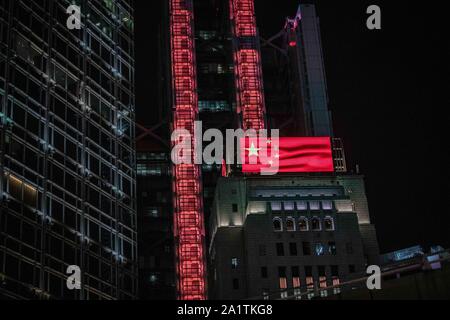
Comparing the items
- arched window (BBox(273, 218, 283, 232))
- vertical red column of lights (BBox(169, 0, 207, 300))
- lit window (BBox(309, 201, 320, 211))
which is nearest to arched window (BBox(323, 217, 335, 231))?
lit window (BBox(309, 201, 320, 211))

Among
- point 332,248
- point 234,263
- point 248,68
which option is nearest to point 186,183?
point 234,263

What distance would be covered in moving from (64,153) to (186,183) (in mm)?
44572

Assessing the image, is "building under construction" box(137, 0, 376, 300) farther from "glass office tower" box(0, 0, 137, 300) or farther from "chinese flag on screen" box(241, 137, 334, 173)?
"glass office tower" box(0, 0, 137, 300)

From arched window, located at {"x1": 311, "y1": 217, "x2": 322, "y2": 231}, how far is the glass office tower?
3127cm

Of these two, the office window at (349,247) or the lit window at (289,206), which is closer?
the office window at (349,247)

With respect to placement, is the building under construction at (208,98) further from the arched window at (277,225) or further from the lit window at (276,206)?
the arched window at (277,225)

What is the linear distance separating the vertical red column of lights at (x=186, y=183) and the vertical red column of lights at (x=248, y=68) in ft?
28.4

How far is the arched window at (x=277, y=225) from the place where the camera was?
4343 inches

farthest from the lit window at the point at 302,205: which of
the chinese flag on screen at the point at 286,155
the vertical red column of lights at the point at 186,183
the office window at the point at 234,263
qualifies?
the vertical red column of lights at the point at 186,183
